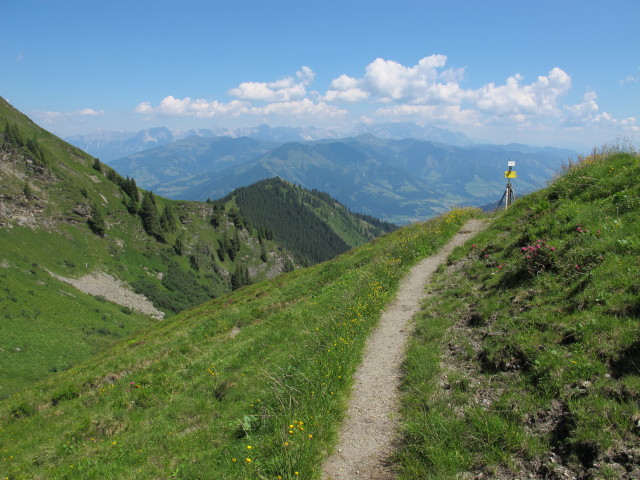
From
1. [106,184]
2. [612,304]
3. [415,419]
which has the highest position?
[106,184]

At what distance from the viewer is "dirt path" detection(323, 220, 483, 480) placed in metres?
6.79

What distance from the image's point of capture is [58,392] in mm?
18125

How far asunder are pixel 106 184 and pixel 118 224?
24162mm

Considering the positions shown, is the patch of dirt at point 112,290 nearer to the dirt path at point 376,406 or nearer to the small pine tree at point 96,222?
the small pine tree at point 96,222

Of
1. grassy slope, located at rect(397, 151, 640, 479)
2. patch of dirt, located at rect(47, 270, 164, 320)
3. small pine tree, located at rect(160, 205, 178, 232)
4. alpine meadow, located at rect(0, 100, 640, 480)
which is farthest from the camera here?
small pine tree, located at rect(160, 205, 178, 232)

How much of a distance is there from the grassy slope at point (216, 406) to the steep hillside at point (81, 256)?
47.4 m

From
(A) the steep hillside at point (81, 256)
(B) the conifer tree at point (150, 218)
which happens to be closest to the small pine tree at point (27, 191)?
(A) the steep hillside at point (81, 256)

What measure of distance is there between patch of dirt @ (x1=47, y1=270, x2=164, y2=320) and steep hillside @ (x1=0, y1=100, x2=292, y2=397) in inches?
13.4

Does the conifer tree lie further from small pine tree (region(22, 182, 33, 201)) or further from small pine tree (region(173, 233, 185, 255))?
small pine tree (region(22, 182, 33, 201))

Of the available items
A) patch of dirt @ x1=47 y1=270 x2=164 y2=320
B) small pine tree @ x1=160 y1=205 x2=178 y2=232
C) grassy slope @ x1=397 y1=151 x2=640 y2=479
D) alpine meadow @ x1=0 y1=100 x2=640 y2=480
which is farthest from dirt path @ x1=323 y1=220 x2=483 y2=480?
small pine tree @ x1=160 y1=205 x2=178 y2=232

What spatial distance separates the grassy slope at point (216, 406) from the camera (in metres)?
7.59

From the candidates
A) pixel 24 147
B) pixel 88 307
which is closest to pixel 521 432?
pixel 88 307

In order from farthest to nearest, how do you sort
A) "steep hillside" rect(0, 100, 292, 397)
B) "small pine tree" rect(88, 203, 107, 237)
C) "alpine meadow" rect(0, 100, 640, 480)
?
"small pine tree" rect(88, 203, 107, 237) < "steep hillside" rect(0, 100, 292, 397) < "alpine meadow" rect(0, 100, 640, 480)

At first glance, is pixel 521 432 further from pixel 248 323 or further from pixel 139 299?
pixel 139 299
